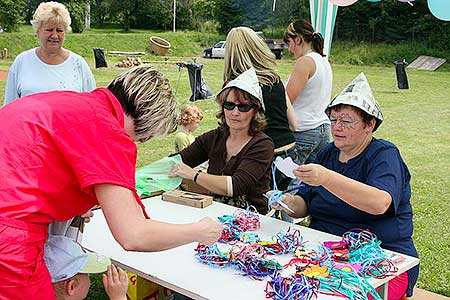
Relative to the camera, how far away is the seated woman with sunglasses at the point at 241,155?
285 cm

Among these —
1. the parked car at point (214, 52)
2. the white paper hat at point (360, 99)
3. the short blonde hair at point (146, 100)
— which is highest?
the short blonde hair at point (146, 100)

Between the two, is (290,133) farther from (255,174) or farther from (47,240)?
(47,240)

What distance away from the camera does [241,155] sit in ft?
9.65

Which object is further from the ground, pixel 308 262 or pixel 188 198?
pixel 308 262

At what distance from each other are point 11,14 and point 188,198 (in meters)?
17.7

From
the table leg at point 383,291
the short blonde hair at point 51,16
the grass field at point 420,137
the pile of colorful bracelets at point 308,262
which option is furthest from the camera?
the grass field at point 420,137

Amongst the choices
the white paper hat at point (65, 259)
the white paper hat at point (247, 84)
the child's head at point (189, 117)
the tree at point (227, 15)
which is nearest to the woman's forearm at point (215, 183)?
the white paper hat at point (247, 84)

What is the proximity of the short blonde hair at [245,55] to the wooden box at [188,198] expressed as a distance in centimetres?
75

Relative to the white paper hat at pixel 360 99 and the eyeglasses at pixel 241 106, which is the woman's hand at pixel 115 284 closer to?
the white paper hat at pixel 360 99

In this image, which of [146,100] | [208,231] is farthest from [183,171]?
[146,100]

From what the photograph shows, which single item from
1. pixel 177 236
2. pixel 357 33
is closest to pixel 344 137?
pixel 177 236

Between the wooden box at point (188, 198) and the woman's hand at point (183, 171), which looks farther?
the woman's hand at point (183, 171)

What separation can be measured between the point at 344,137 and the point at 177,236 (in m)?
1.08

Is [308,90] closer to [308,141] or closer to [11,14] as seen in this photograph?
[308,141]
